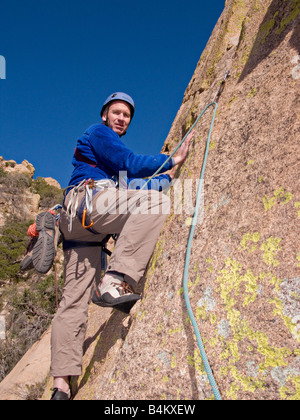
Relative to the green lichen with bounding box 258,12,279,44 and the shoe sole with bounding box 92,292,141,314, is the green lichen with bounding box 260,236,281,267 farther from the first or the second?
the green lichen with bounding box 258,12,279,44

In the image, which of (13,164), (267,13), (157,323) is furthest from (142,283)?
(13,164)

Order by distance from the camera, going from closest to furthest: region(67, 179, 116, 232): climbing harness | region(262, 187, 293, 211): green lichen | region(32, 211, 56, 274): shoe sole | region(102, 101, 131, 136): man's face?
region(262, 187, 293, 211): green lichen < region(67, 179, 116, 232): climbing harness < region(32, 211, 56, 274): shoe sole < region(102, 101, 131, 136): man's face

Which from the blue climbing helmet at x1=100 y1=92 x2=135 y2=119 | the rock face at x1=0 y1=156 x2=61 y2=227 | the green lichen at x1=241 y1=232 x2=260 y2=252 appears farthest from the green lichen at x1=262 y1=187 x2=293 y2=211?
the rock face at x1=0 y1=156 x2=61 y2=227

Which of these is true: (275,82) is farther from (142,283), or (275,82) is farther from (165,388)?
(165,388)

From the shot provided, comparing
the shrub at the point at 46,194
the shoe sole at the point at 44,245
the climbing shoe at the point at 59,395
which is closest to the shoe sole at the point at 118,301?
the shoe sole at the point at 44,245

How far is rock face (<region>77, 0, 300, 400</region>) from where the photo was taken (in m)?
1.54

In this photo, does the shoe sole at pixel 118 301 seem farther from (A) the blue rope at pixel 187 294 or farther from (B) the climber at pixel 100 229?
(A) the blue rope at pixel 187 294

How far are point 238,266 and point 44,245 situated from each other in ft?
6.94

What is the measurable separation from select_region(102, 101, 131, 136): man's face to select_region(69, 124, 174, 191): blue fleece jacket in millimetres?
482

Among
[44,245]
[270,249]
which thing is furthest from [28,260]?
[270,249]

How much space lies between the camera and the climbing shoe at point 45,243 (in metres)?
3.06

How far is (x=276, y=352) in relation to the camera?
1476 mm

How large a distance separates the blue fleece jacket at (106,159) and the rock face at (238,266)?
0.40 meters

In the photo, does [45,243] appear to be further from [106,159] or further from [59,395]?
[59,395]
